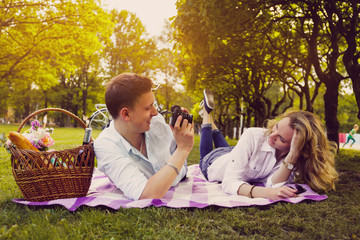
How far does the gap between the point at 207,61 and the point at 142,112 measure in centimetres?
685

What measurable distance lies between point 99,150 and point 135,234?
1051 millimetres

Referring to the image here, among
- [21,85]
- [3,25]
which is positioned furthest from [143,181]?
[21,85]

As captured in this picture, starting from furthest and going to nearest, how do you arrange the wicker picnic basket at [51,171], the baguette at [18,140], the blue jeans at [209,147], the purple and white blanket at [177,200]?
the blue jeans at [209,147] < the baguette at [18,140] < the wicker picnic basket at [51,171] < the purple and white blanket at [177,200]

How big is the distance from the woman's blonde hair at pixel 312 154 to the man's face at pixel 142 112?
4.68 ft

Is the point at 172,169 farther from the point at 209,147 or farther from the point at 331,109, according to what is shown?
the point at 331,109

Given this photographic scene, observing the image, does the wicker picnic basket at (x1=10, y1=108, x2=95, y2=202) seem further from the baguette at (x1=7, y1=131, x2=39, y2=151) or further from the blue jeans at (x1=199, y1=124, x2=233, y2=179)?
the blue jeans at (x1=199, y1=124, x2=233, y2=179)

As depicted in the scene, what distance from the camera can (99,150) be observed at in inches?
114

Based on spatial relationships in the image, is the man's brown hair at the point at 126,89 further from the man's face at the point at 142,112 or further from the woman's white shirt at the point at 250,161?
the woman's white shirt at the point at 250,161

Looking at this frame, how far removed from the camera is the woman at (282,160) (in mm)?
3010

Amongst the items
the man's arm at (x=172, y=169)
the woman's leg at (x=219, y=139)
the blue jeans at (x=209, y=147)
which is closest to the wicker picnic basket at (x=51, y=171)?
the man's arm at (x=172, y=169)

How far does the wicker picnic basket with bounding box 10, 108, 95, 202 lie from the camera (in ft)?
9.08

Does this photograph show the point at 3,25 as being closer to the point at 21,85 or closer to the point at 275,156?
the point at 21,85

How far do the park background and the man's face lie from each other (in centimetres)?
84

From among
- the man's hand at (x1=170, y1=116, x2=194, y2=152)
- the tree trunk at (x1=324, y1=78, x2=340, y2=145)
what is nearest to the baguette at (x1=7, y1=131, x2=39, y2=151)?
the man's hand at (x1=170, y1=116, x2=194, y2=152)
